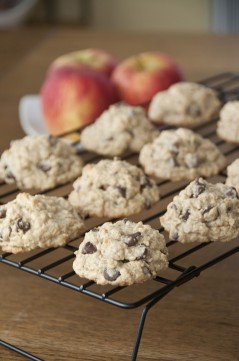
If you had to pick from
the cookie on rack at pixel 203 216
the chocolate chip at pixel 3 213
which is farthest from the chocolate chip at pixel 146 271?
the chocolate chip at pixel 3 213

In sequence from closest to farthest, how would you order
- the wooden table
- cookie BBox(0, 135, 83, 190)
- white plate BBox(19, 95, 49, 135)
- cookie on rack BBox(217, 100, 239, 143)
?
the wooden table, cookie BBox(0, 135, 83, 190), cookie on rack BBox(217, 100, 239, 143), white plate BBox(19, 95, 49, 135)

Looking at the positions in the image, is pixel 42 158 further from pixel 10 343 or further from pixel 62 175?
pixel 10 343

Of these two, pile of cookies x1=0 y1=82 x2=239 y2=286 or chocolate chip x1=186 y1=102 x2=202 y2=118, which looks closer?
pile of cookies x1=0 y1=82 x2=239 y2=286

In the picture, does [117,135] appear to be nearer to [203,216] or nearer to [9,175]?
[9,175]

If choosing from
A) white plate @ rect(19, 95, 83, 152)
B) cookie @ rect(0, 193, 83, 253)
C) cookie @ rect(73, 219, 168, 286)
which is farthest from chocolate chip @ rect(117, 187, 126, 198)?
white plate @ rect(19, 95, 83, 152)

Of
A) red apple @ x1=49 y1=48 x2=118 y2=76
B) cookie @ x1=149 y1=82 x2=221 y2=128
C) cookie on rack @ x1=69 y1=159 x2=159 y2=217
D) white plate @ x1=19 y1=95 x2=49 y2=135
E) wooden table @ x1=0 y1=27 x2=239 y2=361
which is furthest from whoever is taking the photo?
red apple @ x1=49 y1=48 x2=118 y2=76

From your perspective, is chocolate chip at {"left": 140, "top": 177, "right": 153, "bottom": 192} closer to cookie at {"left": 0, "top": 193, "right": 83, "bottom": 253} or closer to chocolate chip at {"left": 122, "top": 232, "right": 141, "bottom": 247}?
cookie at {"left": 0, "top": 193, "right": 83, "bottom": 253}

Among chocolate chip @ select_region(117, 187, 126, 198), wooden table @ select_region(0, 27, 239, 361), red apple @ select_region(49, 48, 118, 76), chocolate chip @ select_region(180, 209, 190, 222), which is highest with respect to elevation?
red apple @ select_region(49, 48, 118, 76)

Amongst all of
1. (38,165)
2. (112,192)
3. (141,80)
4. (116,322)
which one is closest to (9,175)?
(38,165)
